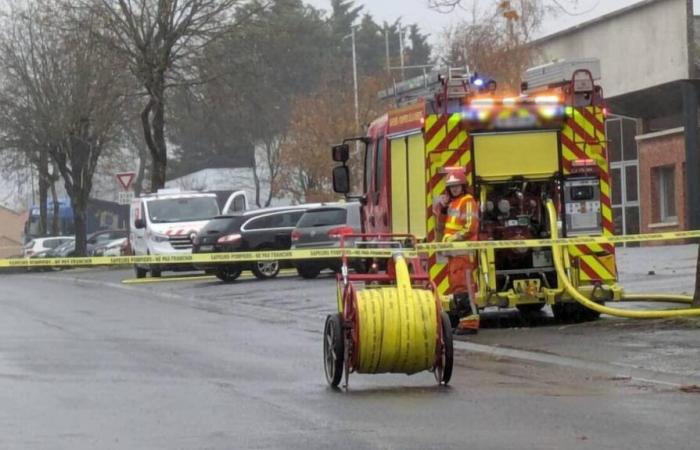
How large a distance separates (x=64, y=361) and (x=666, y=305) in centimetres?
775

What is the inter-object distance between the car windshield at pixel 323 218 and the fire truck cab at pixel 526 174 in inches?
504

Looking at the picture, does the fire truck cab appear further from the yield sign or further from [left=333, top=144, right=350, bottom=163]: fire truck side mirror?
the yield sign

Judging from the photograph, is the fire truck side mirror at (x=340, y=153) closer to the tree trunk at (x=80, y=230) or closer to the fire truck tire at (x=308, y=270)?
the fire truck tire at (x=308, y=270)

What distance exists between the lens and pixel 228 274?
30.4 metres

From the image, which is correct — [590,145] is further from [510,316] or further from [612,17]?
[612,17]

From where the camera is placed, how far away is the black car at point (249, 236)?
30.4 m

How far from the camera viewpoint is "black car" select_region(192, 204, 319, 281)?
99.7 ft

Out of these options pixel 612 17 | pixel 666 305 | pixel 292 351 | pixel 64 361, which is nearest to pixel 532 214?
pixel 666 305

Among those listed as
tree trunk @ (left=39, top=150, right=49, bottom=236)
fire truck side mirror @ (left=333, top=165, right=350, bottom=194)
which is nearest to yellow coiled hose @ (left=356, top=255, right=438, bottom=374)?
fire truck side mirror @ (left=333, top=165, right=350, bottom=194)

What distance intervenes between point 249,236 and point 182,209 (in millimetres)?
5687

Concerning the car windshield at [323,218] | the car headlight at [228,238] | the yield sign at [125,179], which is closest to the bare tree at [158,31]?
the yield sign at [125,179]

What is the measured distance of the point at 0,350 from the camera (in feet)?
48.5

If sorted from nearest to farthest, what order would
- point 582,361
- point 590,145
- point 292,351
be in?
point 582,361 → point 292,351 → point 590,145

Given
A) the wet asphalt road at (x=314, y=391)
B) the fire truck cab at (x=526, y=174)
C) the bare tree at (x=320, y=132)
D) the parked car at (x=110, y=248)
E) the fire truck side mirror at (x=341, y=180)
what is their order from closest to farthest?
1. the wet asphalt road at (x=314, y=391)
2. the fire truck cab at (x=526, y=174)
3. the fire truck side mirror at (x=341, y=180)
4. the parked car at (x=110, y=248)
5. the bare tree at (x=320, y=132)
